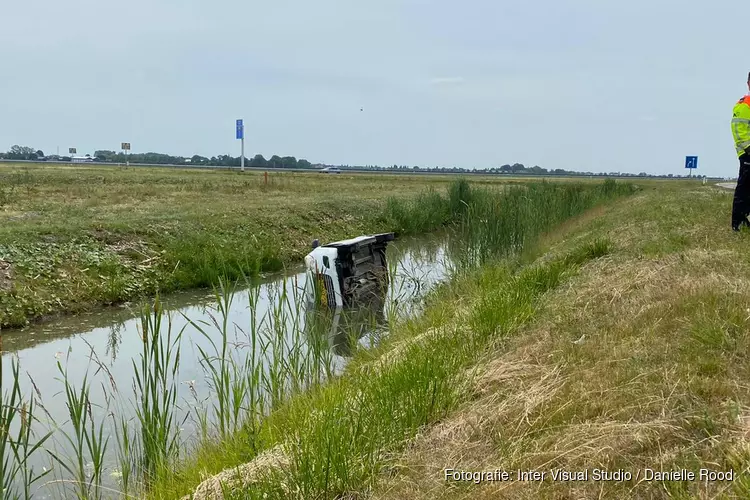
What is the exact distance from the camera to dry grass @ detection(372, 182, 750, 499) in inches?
78.7

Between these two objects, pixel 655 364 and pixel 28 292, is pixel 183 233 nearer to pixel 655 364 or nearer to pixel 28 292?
pixel 28 292

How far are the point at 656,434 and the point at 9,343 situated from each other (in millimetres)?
6928

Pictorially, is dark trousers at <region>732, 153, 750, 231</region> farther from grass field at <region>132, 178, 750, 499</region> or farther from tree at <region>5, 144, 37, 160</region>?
tree at <region>5, 144, 37, 160</region>

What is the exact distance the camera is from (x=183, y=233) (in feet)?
36.3

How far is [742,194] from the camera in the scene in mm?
5988

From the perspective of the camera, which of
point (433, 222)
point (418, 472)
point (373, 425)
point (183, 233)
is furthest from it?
point (433, 222)

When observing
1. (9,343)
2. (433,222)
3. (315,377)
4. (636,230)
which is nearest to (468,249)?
(636,230)

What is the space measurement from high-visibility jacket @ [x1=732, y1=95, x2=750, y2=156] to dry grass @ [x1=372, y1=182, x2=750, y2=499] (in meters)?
2.40

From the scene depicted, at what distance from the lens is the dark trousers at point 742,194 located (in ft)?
19.5

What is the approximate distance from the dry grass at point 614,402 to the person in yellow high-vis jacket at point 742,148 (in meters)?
2.26

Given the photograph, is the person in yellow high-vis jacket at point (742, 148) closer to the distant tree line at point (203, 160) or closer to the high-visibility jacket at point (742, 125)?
the high-visibility jacket at point (742, 125)


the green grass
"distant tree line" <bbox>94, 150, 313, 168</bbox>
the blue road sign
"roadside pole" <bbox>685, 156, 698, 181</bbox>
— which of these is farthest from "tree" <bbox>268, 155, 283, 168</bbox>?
the green grass

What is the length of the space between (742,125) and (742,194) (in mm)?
733

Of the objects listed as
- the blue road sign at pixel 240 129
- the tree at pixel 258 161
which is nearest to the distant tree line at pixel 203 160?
the tree at pixel 258 161
